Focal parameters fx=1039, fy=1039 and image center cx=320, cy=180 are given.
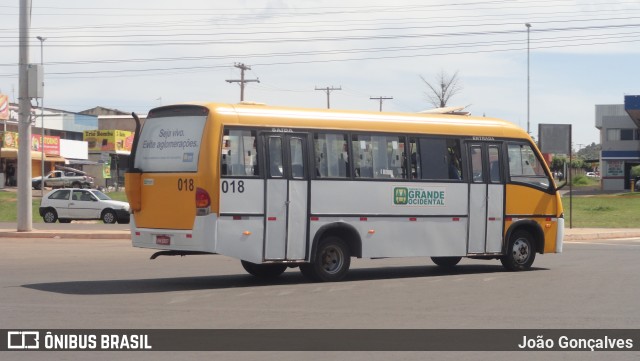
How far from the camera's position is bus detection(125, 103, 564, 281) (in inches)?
632

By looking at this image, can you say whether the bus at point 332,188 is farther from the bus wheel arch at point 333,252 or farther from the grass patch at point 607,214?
the grass patch at point 607,214

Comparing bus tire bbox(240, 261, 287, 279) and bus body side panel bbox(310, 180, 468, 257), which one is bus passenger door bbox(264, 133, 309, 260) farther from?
bus tire bbox(240, 261, 287, 279)

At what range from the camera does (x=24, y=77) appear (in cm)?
3141

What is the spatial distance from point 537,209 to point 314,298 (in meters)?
6.87

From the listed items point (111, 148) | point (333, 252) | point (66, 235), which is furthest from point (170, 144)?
point (111, 148)

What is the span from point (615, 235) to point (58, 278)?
21747mm

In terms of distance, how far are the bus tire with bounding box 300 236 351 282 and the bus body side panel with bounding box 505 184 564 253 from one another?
3788mm

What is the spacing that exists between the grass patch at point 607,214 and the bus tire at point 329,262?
23730 millimetres

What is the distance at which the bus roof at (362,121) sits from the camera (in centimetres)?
1638

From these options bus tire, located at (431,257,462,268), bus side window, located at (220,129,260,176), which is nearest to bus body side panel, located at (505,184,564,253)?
bus tire, located at (431,257,462,268)

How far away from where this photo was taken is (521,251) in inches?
786

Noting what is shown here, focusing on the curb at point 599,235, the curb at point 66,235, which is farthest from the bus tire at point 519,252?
the curb at point 66,235

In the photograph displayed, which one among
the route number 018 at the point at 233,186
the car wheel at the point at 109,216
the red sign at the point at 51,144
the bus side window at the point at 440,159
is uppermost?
the red sign at the point at 51,144

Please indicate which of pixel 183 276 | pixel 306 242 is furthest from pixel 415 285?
pixel 183 276
